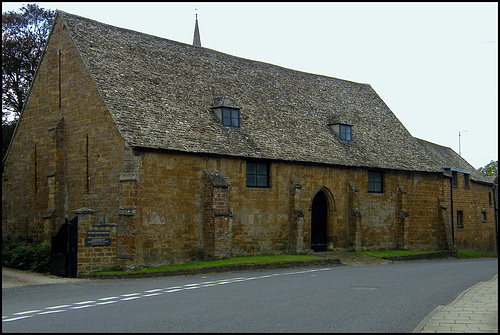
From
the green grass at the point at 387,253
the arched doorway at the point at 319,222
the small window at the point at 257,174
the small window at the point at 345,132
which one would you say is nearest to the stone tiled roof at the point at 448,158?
the green grass at the point at 387,253

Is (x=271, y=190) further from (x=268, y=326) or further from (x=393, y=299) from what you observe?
(x=268, y=326)

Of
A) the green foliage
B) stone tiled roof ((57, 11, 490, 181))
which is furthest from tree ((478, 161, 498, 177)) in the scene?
the green foliage

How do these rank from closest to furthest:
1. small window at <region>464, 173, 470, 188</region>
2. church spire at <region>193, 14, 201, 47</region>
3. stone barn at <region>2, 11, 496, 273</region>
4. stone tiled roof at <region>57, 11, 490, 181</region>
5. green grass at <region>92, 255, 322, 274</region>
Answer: green grass at <region>92, 255, 322, 274</region>, stone barn at <region>2, 11, 496, 273</region>, stone tiled roof at <region>57, 11, 490, 181</region>, small window at <region>464, 173, 470, 188</region>, church spire at <region>193, 14, 201, 47</region>

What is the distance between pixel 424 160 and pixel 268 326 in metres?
29.9

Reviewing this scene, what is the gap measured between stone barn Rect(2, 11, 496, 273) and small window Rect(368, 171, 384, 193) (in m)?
0.09

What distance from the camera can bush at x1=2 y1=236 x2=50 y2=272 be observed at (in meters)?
22.8

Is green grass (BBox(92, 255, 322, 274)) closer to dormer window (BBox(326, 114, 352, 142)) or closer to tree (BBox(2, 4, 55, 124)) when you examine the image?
dormer window (BBox(326, 114, 352, 142))

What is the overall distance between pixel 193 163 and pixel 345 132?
12736 millimetres

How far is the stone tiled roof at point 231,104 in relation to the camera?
25703mm

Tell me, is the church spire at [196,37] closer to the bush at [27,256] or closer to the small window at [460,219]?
the small window at [460,219]

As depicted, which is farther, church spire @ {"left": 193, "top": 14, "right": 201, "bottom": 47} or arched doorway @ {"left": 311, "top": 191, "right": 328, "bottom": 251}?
church spire @ {"left": 193, "top": 14, "right": 201, "bottom": 47}

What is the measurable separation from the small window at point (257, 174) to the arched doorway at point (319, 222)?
4.07 m

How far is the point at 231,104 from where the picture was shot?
29031 mm

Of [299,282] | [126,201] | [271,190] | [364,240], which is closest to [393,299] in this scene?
[299,282]
